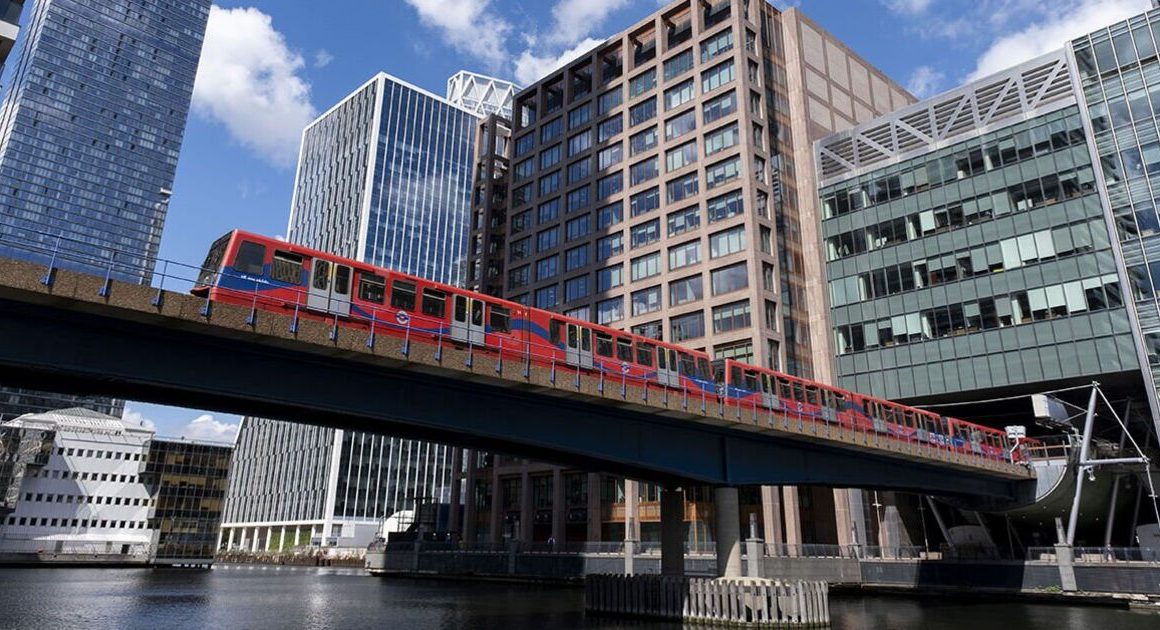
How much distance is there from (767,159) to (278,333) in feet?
188

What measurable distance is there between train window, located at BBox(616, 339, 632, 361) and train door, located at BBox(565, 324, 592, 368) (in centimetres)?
152

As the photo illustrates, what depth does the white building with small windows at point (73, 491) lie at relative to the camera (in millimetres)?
87562

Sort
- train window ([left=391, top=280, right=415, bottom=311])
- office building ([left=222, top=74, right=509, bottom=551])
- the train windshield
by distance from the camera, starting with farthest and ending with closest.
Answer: office building ([left=222, top=74, right=509, bottom=551]) < train window ([left=391, top=280, right=415, bottom=311]) < the train windshield

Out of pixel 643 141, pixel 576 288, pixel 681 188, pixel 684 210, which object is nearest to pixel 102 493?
pixel 576 288

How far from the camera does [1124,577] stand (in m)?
39.8

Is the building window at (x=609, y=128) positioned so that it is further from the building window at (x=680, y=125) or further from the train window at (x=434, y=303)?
the train window at (x=434, y=303)

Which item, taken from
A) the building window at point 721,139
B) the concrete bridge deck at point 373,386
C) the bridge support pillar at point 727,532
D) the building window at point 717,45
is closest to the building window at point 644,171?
the building window at point 721,139

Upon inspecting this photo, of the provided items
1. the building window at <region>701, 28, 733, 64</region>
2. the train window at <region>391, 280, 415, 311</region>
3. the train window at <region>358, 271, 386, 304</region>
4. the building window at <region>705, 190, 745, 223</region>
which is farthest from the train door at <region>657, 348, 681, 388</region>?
the building window at <region>701, 28, 733, 64</region>

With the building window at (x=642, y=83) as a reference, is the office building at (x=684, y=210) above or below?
below

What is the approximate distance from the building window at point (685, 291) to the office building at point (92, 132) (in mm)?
141465

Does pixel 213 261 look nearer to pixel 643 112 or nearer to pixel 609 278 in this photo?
pixel 609 278

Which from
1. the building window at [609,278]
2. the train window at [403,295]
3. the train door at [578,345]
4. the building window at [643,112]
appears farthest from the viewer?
the building window at [643,112]

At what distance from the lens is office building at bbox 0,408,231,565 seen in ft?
289

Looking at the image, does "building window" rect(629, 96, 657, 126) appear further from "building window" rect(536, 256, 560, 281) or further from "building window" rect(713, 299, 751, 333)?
"building window" rect(713, 299, 751, 333)
